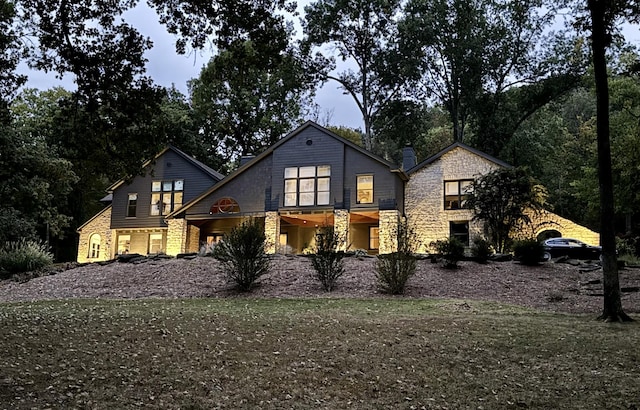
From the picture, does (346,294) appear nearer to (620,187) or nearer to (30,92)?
(620,187)

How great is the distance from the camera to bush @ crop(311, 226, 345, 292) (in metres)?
14.2

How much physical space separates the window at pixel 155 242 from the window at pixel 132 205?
1614mm

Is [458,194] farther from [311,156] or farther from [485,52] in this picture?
[485,52]

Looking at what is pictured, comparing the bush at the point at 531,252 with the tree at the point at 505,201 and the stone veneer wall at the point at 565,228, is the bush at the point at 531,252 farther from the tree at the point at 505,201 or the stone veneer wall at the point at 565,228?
the stone veneer wall at the point at 565,228

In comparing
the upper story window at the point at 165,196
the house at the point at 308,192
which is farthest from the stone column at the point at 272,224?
the upper story window at the point at 165,196

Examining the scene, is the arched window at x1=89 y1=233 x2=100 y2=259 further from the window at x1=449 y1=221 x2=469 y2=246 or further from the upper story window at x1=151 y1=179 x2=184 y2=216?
the window at x1=449 y1=221 x2=469 y2=246

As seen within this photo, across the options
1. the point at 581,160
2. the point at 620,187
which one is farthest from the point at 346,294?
the point at 581,160

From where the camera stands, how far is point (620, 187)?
80.3ft

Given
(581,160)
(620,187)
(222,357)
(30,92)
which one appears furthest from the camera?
(30,92)

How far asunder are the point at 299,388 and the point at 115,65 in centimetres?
735

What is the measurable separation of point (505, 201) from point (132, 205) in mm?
20267

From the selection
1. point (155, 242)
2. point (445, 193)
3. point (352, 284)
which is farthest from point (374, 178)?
point (155, 242)

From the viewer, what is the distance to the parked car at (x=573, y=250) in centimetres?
2062

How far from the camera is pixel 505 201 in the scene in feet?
68.3
